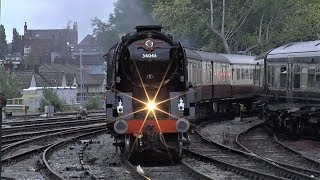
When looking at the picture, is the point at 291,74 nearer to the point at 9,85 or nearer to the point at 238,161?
the point at 238,161

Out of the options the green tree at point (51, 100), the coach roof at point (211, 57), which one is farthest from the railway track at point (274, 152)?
the green tree at point (51, 100)

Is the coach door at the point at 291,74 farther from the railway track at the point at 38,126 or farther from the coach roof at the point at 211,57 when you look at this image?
the railway track at the point at 38,126

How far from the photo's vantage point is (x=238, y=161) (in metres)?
15.6

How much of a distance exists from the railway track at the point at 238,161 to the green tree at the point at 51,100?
27.3m

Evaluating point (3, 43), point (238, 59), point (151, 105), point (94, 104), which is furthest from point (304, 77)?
point (3, 43)

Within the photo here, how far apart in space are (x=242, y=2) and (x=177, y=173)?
35355 millimetres

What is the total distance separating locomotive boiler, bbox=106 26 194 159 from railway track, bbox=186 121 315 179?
1.14 meters

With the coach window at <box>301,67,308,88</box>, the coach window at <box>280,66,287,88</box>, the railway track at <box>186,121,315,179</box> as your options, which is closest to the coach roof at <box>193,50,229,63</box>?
the coach window at <box>280,66,287,88</box>

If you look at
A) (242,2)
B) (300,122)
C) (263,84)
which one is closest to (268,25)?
(242,2)

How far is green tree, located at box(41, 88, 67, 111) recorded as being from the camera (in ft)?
153

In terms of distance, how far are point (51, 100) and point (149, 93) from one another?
1283 inches

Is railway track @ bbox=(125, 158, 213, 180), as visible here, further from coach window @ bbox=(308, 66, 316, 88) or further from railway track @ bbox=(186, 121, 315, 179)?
coach window @ bbox=(308, 66, 316, 88)

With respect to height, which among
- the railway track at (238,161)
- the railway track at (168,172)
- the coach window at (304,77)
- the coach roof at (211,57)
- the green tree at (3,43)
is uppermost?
the green tree at (3,43)

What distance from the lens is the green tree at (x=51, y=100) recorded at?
46594mm
